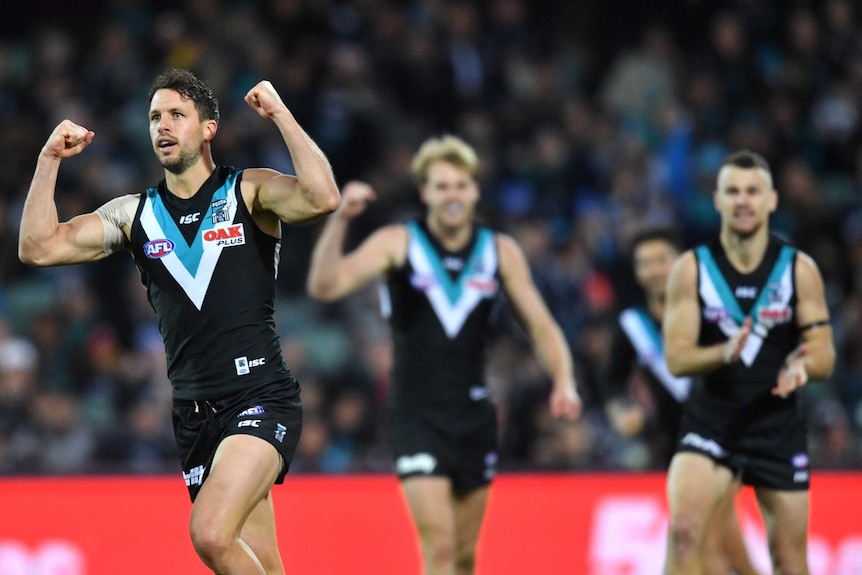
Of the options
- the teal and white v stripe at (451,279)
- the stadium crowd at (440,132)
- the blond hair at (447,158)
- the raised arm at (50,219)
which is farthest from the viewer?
the stadium crowd at (440,132)

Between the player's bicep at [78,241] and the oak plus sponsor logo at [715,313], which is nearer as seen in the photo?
the player's bicep at [78,241]

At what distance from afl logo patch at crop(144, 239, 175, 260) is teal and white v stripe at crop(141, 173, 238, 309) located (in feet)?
0.06

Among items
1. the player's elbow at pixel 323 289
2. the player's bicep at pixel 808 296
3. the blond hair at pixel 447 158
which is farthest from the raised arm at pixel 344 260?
the player's bicep at pixel 808 296

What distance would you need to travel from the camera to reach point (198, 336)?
605 centimetres

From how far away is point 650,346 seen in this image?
29.2 ft

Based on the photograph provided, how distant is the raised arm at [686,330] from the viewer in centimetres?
731

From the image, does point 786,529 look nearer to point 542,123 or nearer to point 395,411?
point 395,411

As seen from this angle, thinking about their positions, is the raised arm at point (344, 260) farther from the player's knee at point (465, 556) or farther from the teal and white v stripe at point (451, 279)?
the player's knee at point (465, 556)

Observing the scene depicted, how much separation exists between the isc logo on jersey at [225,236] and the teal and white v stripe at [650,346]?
3657mm

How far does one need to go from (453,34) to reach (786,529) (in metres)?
8.52

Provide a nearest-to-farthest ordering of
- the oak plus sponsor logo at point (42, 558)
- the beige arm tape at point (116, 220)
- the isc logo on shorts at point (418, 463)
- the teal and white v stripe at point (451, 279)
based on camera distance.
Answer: the beige arm tape at point (116, 220)
the isc logo on shorts at point (418, 463)
the teal and white v stripe at point (451, 279)
the oak plus sponsor logo at point (42, 558)

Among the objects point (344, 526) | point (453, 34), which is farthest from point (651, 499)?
point (453, 34)

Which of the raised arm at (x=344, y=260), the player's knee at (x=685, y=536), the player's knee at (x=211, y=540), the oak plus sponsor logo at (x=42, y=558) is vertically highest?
the raised arm at (x=344, y=260)

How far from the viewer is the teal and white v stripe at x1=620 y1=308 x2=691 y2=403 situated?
8.72 meters
